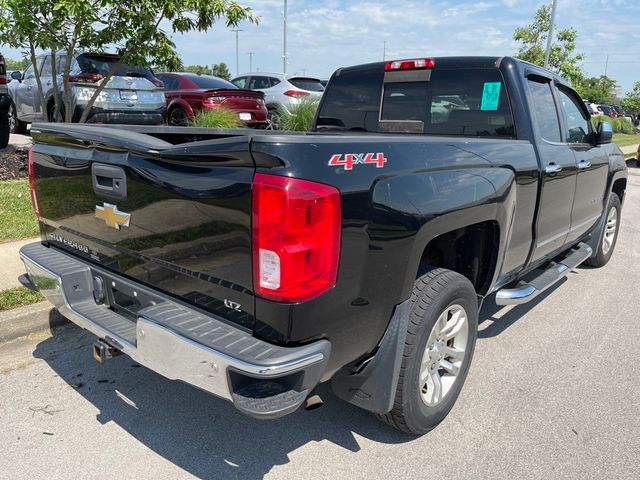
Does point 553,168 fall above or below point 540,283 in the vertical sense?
above

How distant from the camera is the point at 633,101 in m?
58.0

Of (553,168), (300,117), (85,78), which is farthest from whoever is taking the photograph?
(300,117)

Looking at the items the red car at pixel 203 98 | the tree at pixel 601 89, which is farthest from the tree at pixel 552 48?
the tree at pixel 601 89

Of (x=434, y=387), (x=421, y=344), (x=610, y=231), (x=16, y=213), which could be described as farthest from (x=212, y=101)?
(x=421, y=344)

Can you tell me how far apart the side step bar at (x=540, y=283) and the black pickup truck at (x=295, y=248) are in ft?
0.07

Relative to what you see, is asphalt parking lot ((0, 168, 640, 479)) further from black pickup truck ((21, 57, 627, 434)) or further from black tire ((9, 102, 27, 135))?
black tire ((9, 102, 27, 135))

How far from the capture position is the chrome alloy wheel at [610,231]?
6058 millimetres

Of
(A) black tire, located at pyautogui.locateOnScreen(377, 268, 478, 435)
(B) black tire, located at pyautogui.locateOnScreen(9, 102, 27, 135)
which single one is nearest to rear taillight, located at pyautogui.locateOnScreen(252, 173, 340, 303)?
(A) black tire, located at pyautogui.locateOnScreen(377, 268, 478, 435)

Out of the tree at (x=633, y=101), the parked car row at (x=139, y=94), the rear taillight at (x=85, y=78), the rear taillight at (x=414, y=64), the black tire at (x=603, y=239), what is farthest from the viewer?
the tree at (x=633, y=101)

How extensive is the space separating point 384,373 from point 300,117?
9975mm

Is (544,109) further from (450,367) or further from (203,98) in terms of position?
(203,98)

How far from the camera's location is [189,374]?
215 centimetres

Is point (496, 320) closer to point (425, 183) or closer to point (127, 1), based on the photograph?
point (425, 183)

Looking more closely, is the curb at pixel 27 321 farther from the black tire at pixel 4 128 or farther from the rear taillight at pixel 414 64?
the black tire at pixel 4 128
